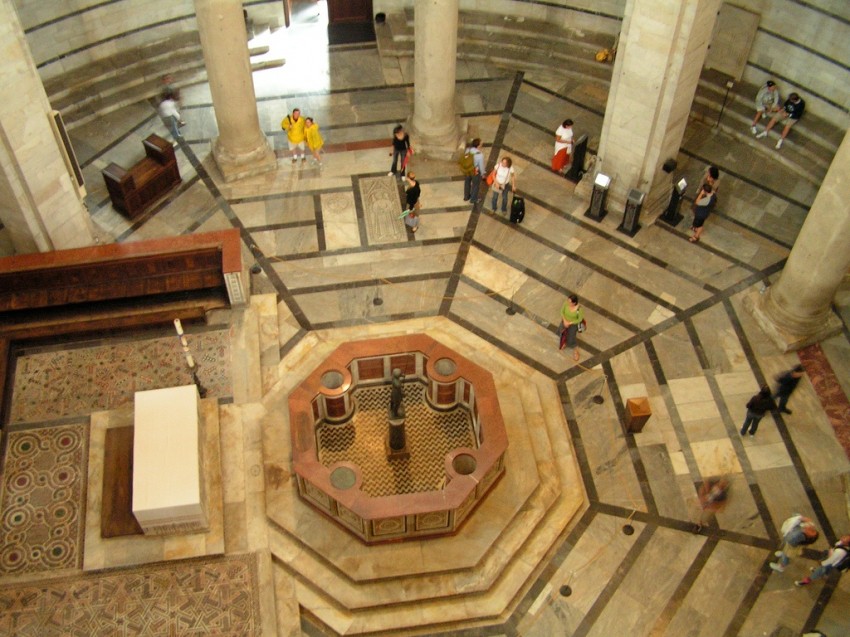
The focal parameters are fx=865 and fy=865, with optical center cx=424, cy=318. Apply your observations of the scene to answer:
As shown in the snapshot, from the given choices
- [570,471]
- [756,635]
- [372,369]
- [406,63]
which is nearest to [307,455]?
[372,369]

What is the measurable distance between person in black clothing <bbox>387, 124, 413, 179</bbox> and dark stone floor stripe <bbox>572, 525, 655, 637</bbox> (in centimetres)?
751

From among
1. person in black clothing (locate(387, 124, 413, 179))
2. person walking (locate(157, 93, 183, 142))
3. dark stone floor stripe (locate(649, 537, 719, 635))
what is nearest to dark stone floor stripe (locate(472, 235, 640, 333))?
person in black clothing (locate(387, 124, 413, 179))

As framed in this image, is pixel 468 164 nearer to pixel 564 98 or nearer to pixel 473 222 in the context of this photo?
pixel 473 222

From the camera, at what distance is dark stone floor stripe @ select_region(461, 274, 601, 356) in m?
13.1

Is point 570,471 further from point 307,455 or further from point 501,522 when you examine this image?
point 307,455

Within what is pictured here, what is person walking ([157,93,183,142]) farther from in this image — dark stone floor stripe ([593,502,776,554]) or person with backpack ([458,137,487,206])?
dark stone floor stripe ([593,502,776,554])

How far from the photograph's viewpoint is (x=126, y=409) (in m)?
11.8

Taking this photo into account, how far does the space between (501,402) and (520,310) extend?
72.4 inches

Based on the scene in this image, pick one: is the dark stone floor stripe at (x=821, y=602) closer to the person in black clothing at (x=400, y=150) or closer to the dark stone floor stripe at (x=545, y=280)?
the dark stone floor stripe at (x=545, y=280)

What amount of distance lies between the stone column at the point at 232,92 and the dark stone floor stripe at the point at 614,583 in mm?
9000

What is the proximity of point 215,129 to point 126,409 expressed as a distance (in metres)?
6.69

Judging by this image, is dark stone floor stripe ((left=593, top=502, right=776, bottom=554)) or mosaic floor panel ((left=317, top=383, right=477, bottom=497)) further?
mosaic floor panel ((left=317, top=383, right=477, bottom=497))

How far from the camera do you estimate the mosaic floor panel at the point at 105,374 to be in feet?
39.0

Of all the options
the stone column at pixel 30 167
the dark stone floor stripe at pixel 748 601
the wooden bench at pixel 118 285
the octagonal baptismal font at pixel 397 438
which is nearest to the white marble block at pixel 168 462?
the octagonal baptismal font at pixel 397 438
